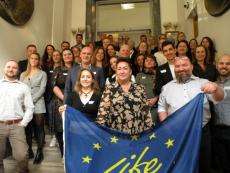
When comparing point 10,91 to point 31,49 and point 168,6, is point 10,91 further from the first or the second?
point 168,6

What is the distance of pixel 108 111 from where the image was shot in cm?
254

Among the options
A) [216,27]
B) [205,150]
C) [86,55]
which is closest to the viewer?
[205,150]

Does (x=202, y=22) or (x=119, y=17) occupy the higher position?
(x=119, y=17)

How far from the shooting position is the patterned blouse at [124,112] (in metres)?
2.51

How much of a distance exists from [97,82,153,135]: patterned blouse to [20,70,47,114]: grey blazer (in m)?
1.51

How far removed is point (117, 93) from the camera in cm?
258

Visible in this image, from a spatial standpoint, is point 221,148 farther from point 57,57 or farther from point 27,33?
point 27,33

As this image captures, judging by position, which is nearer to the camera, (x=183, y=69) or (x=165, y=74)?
(x=183, y=69)

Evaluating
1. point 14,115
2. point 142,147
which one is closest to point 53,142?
point 14,115

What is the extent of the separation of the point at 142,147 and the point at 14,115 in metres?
1.65

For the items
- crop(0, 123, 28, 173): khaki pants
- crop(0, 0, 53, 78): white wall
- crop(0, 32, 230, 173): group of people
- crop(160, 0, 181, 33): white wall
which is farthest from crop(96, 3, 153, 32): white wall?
crop(0, 123, 28, 173): khaki pants

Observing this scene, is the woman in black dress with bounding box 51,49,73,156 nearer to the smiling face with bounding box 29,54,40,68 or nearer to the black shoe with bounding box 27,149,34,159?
the smiling face with bounding box 29,54,40,68

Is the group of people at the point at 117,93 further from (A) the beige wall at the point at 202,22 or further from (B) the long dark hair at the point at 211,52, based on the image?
(A) the beige wall at the point at 202,22

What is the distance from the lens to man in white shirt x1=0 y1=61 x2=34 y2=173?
3172mm
